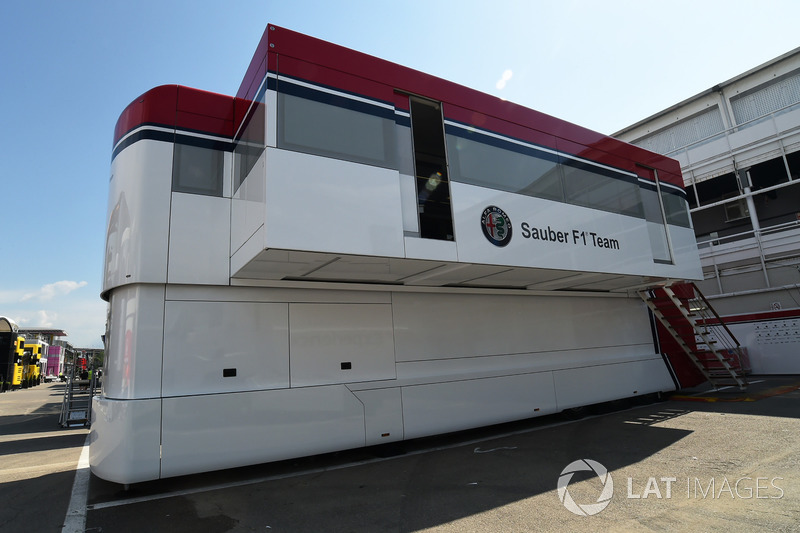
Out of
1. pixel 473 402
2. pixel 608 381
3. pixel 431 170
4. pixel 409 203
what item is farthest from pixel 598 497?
pixel 608 381

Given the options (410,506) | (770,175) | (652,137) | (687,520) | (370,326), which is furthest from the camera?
(652,137)

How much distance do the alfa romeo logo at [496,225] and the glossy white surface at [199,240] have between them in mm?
3398

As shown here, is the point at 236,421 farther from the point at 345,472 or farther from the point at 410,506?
the point at 410,506

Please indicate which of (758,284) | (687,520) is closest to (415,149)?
(687,520)

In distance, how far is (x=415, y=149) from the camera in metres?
5.67

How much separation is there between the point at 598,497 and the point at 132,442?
15.6ft

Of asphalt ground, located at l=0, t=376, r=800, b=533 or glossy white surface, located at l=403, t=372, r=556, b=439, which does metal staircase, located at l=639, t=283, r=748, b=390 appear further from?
glossy white surface, located at l=403, t=372, r=556, b=439

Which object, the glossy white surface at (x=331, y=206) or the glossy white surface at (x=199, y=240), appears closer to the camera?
the glossy white surface at (x=331, y=206)

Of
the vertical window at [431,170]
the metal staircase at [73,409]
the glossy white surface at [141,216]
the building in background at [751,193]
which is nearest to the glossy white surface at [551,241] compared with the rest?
the vertical window at [431,170]

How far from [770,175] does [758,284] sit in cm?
454

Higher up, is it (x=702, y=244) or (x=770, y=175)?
(x=770, y=175)

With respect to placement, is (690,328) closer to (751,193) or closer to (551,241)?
(551,241)

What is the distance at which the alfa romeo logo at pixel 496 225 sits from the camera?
587 cm

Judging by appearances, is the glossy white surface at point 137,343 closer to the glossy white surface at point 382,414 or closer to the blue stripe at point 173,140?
the blue stripe at point 173,140
